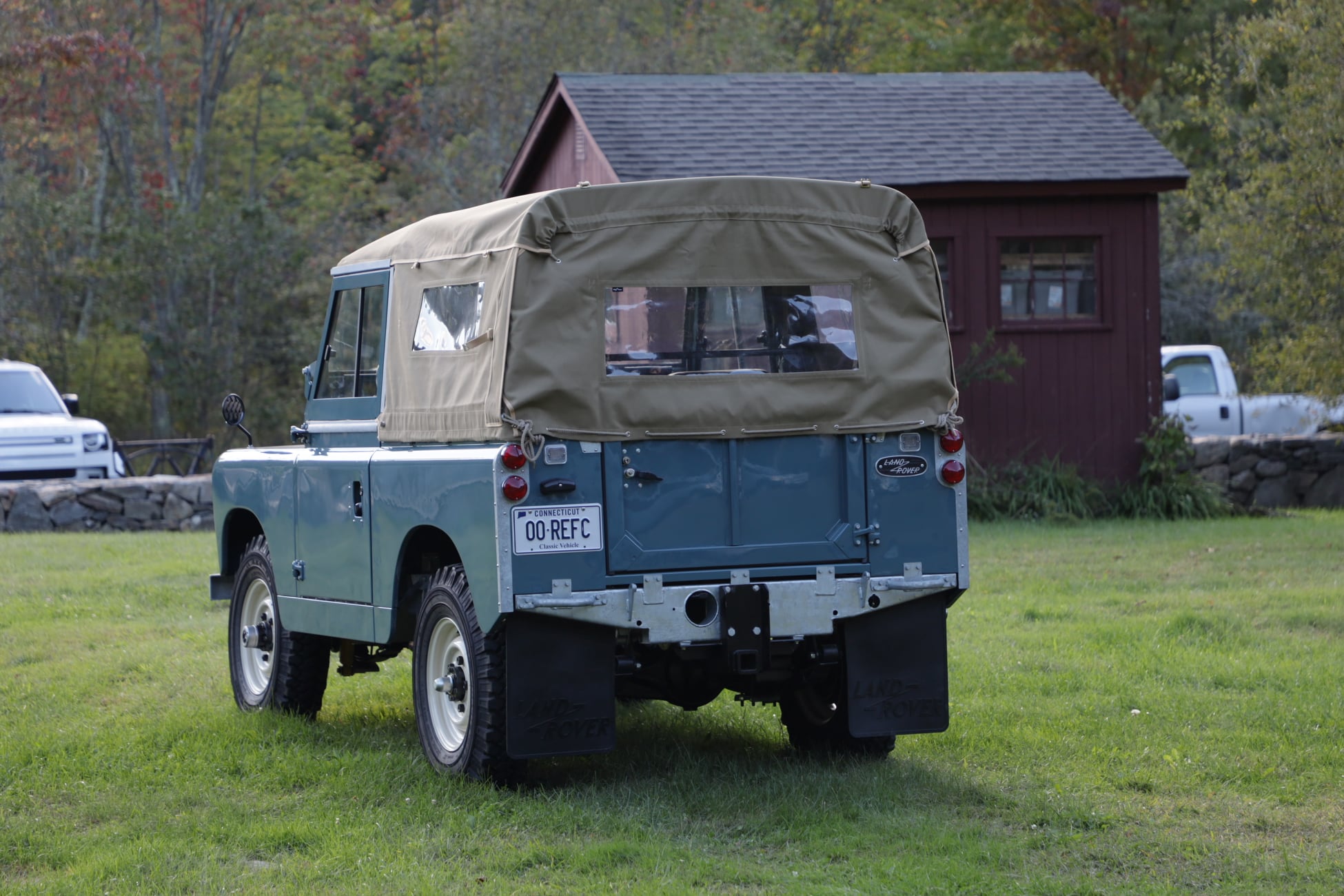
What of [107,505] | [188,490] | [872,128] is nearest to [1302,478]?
[872,128]

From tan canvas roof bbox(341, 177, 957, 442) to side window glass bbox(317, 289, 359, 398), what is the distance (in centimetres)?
80

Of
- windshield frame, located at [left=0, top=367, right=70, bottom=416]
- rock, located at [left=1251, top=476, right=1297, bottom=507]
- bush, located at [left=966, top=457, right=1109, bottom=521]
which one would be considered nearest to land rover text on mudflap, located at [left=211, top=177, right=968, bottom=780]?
bush, located at [left=966, top=457, right=1109, bottom=521]

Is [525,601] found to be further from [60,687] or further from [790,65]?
[790,65]

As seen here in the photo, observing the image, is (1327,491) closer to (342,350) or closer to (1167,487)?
(1167,487)

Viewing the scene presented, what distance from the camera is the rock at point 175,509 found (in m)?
18.7

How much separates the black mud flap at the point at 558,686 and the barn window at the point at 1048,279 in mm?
13017

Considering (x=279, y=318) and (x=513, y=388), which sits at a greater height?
(x=279, y=318)

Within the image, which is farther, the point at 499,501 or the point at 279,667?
the point at 279,667

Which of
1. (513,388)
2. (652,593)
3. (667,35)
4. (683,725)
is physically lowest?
(683,725)

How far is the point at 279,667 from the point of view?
8219mm

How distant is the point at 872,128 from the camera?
19.2m

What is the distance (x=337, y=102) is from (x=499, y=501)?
35.3m

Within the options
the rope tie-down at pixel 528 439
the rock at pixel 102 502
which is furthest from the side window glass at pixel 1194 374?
the rope tie-down at pixel 528 439

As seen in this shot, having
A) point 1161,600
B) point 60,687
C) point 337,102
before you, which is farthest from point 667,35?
point 60,687
